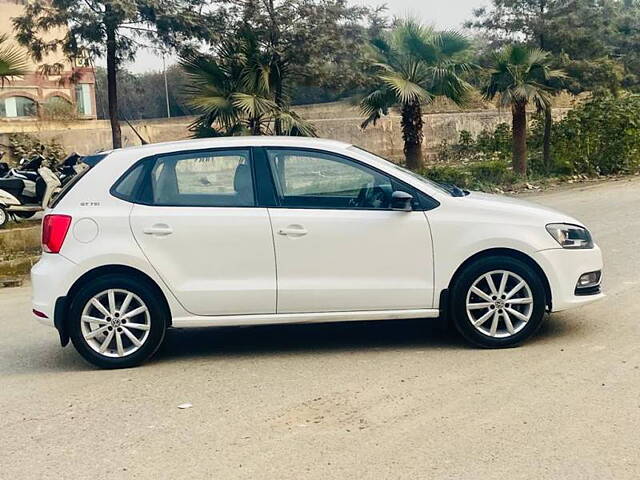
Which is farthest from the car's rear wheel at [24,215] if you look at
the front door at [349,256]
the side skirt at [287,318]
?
the front door at [349,256]

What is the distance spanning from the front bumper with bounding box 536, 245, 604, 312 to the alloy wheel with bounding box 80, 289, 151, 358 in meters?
3.05

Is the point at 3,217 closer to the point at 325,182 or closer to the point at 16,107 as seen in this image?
the point at 325,182

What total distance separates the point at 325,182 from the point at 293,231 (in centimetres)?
50

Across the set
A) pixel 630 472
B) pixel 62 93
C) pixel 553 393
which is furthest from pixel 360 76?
pixel 62 93

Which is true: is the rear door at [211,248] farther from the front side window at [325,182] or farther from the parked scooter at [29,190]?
the parked scooter at [29,190]

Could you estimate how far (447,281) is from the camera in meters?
5.70

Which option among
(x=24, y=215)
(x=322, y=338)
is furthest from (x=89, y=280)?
(x=24, y=215)

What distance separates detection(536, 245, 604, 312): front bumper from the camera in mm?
5715

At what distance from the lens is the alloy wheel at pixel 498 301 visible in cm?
568

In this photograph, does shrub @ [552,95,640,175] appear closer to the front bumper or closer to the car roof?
the front bumper

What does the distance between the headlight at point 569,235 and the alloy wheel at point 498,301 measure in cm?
45

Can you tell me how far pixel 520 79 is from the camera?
17.7 meters

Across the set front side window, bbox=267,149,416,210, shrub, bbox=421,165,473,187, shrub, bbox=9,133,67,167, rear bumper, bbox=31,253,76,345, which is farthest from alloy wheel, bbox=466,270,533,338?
shrub, bbox=9,133,67,167

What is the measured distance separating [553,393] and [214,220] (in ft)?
8.78
